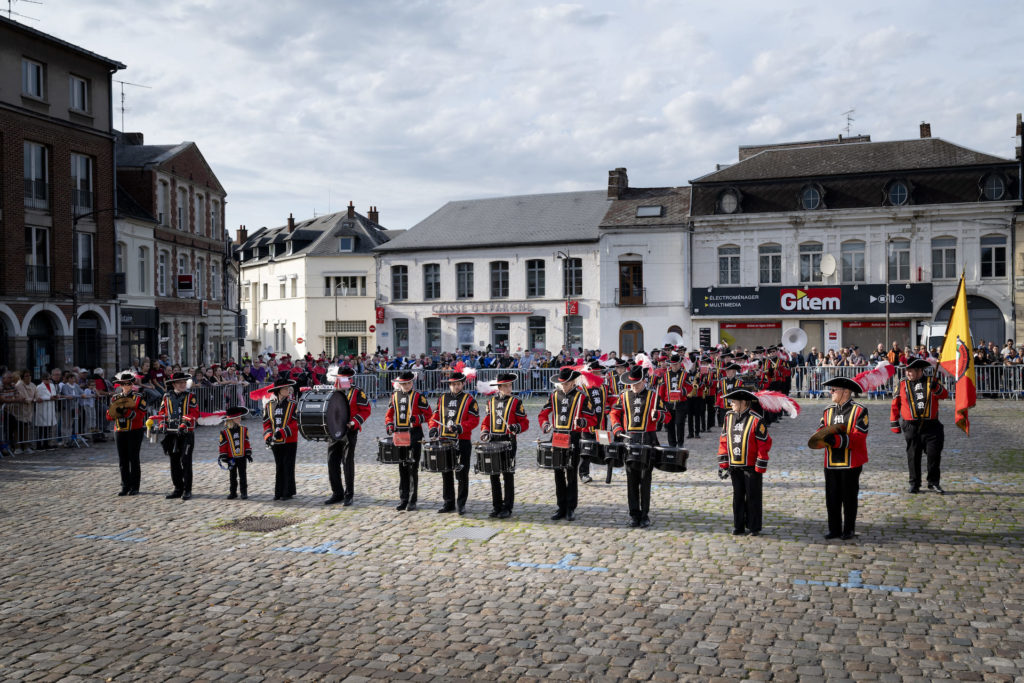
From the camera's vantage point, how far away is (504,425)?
11508 millimetres

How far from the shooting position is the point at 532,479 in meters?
14.3

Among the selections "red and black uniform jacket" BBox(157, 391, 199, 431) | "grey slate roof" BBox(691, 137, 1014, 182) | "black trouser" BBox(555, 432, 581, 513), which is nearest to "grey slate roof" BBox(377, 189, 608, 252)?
"grey slate roof" BBox(691, 137, 1014, 182)

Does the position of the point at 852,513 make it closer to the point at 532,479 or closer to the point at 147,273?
the point at 532,479

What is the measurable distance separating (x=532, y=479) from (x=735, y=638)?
296 inches

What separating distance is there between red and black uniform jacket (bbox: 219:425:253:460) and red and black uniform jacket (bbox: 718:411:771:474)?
6821mm

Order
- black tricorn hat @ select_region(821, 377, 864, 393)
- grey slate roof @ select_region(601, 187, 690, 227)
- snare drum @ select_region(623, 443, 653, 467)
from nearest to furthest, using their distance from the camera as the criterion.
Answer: black tricorn hat @ select_region(821, 377, 864, 393) → snare drum @ select_region(623, 443, 653, 467) → grey slate roof @ select_region(601, 187, 690, 227)

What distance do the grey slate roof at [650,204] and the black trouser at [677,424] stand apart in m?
28.0

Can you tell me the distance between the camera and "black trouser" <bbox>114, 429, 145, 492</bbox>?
13.4 metres

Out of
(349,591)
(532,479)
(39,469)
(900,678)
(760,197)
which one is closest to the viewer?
(900,678)

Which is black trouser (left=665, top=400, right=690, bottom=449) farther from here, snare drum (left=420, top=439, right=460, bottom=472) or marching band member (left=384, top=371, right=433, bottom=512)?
snare drum (left=420, top=439, right=460, bottom=472)

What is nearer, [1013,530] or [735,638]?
[735,638]

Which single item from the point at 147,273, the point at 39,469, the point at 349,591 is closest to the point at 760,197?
the point at 147,273

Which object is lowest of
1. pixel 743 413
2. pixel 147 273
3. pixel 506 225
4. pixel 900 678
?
pixel 900 678

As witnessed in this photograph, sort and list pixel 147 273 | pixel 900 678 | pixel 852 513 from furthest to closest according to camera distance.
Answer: pixel 147 273 → pixel 852 513 → pixel 900 678
